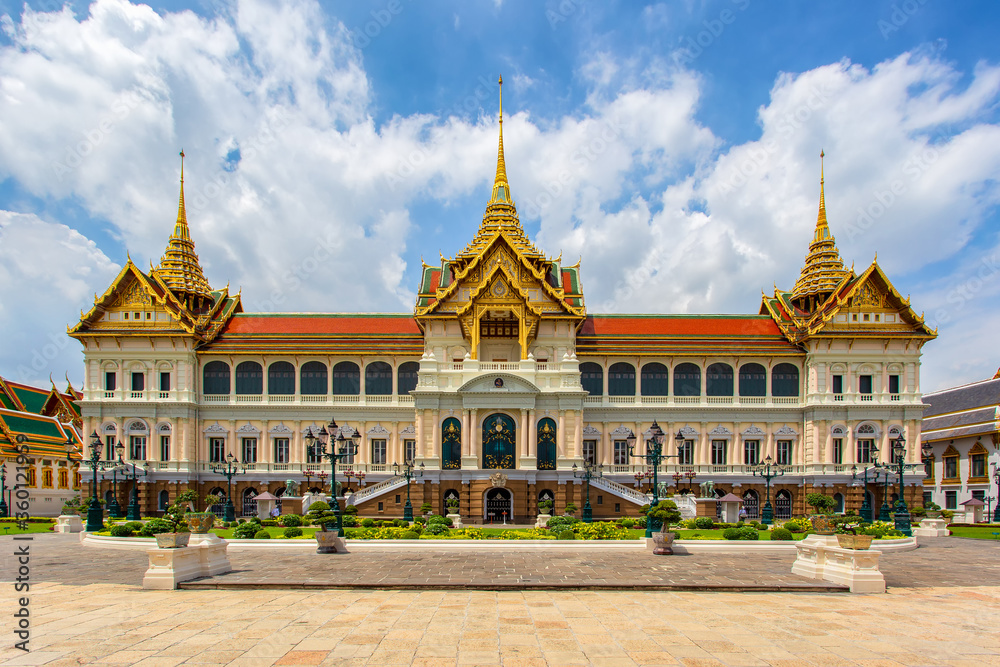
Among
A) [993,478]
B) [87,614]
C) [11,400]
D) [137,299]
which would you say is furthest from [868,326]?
[11,400]

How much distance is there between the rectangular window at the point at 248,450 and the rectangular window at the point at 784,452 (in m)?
34.8

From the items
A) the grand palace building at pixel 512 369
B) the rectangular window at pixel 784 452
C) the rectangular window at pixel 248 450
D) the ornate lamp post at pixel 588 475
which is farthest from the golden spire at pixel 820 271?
the rectangular window at pixel 248 450

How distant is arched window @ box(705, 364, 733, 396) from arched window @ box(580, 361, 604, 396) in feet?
23.5

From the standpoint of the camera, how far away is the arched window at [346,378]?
4531cm

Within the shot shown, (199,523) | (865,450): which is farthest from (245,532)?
(865,450)

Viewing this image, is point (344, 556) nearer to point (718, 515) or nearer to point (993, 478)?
point (718, 515)

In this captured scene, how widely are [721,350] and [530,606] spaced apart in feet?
113

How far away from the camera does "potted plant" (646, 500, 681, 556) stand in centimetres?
2188

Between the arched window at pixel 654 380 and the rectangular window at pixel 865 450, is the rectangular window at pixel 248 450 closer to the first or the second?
the arched window at pixel 654 380

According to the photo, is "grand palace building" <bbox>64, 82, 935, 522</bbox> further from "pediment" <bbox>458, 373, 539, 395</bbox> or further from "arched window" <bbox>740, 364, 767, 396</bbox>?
"pediment" <bbox>458, 373, 539, 395</bbox>

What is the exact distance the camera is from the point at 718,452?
144 feet

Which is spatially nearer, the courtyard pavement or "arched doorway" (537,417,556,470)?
the courtyard pavement

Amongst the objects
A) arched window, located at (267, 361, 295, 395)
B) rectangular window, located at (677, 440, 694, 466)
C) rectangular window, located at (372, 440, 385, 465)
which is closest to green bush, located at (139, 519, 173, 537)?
rectangular window, located at (372, 440, 385, 465)

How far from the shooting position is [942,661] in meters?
9.48
